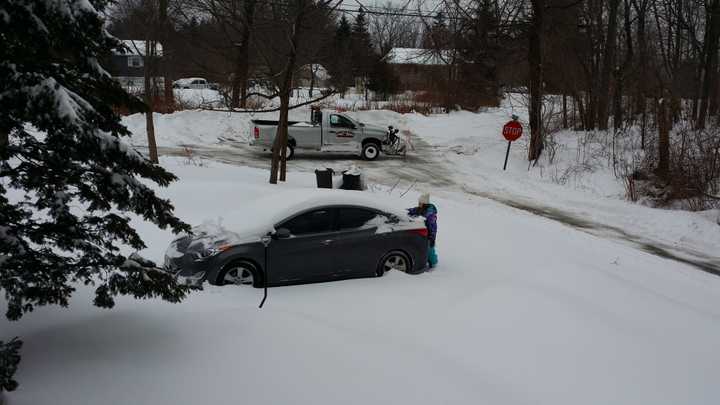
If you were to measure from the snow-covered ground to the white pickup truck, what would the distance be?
1218cm

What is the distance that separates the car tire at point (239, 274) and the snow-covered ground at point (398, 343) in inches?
13.6

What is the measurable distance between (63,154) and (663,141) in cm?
1655

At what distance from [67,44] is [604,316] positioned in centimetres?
664

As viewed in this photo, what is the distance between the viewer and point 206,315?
18.2ft

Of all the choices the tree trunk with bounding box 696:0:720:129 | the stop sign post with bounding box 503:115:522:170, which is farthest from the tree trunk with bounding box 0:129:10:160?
the tree trunk with bounding box 696:0:720:129

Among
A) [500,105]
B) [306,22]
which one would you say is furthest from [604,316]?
[500,105]

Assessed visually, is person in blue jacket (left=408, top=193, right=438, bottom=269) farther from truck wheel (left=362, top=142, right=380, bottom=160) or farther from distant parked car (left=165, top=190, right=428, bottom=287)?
truck wheel (left=362, top=142, right=380, bottom=160)

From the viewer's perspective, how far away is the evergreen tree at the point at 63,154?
3.72m

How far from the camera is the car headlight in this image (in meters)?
7.15

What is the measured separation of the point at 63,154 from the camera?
13.4 feet

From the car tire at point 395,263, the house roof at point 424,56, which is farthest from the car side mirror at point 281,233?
the house roof at point 424,56

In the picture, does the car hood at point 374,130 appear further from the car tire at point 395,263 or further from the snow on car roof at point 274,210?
the car tire at point 395,263

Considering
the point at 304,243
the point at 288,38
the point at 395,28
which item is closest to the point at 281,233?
the point at 304,243

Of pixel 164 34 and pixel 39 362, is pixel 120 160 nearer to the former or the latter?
pixel 39 362
